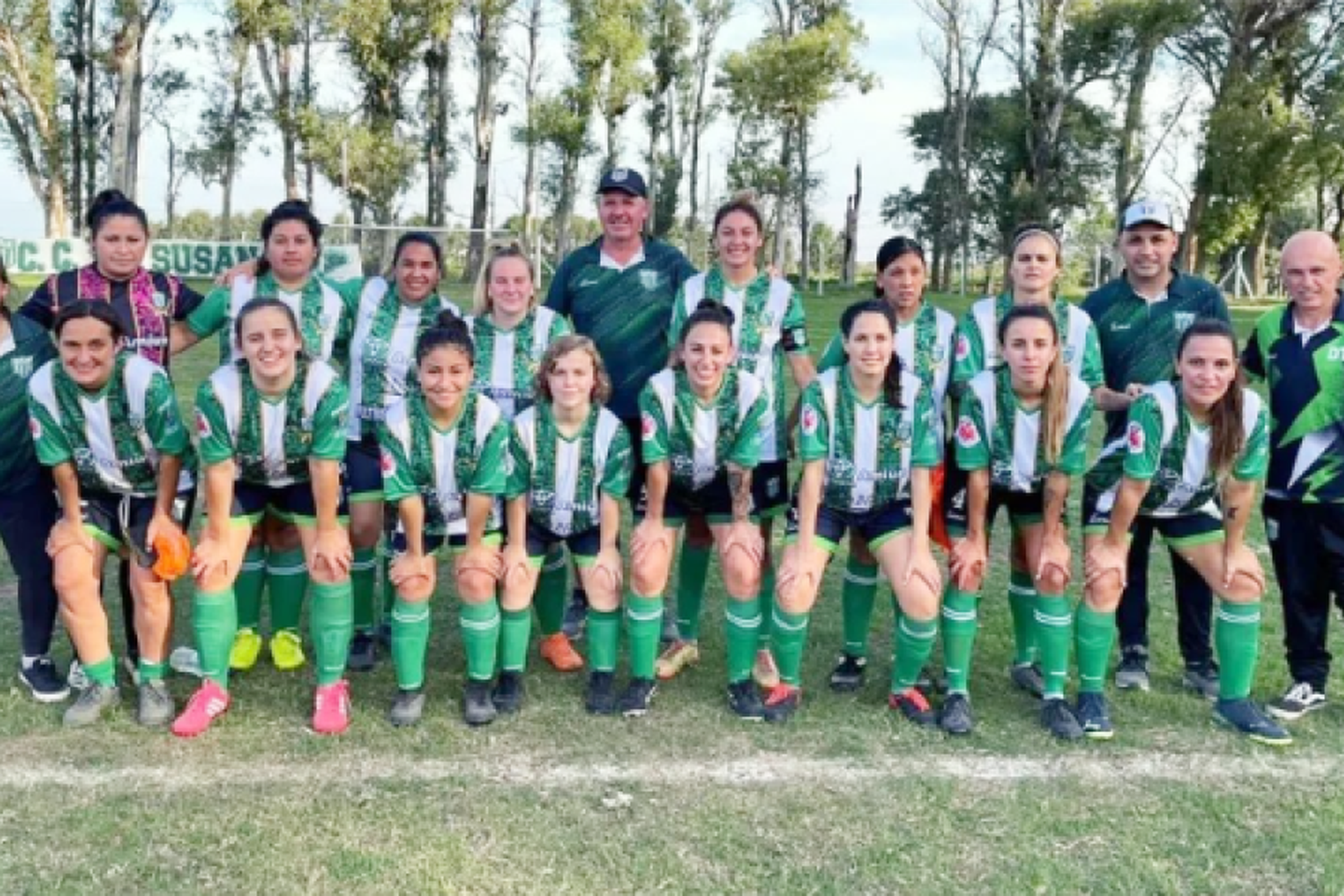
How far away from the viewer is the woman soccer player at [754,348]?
15.3ft

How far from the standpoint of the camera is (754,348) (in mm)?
4730

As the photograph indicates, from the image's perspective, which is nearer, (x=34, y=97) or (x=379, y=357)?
(x=379, y=357)

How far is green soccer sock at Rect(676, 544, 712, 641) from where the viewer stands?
4.87 metres

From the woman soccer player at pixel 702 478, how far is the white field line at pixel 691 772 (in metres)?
0.51

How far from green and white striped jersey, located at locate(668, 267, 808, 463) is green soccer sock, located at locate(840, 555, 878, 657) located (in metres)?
0.55

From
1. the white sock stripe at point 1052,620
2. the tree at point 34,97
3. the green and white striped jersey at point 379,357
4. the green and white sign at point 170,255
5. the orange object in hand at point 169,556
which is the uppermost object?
the tree at point 34,97

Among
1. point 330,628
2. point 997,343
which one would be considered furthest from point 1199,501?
point 330,628

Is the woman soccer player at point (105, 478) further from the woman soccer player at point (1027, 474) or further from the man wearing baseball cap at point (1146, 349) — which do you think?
the man wearing baseball cap at point (1146, 349)

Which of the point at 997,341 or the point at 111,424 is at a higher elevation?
the point at 997,341

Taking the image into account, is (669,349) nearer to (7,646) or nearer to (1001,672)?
(1001,672)

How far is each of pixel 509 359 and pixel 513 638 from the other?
3.63 feet

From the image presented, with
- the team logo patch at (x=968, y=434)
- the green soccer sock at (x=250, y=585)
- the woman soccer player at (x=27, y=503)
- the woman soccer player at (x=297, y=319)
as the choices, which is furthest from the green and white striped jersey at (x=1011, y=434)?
the woman soccer player at (x=27, y=503)

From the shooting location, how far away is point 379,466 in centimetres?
→ 465

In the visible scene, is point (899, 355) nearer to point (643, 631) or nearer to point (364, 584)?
point (643, 631)
